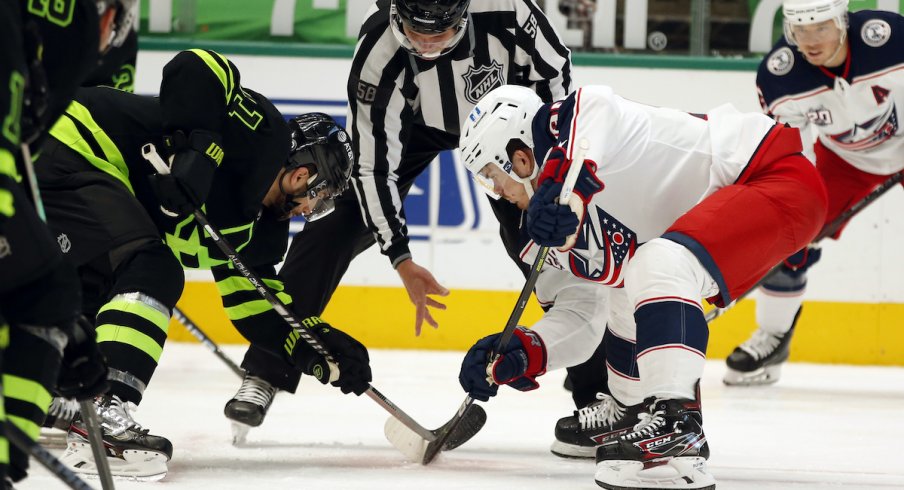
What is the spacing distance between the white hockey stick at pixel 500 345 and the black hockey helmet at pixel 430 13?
618 millimetres

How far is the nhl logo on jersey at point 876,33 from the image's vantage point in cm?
373

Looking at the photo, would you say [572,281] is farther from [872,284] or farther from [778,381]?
[872,284]

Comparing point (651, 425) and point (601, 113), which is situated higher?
point (601, 113)

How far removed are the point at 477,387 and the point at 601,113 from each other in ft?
2.00

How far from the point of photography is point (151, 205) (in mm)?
2412

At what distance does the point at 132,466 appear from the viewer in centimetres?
213

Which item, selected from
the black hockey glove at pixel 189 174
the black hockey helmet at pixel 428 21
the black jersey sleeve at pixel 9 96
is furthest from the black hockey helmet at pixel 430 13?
the black jersey sleeve at pixel 9 96

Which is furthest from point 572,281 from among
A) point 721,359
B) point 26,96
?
point 721,359

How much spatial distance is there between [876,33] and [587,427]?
6.24 ft

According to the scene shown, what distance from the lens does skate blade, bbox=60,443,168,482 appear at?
211 cm

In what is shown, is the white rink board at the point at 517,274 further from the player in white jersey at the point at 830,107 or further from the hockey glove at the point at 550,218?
the hockey glove at the point at 550,218

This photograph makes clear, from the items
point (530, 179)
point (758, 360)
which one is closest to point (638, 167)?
point (530, 179)

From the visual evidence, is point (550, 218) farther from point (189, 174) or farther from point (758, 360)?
point (758, 360)

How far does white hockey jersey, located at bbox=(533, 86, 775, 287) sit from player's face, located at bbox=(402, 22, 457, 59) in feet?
1.59
